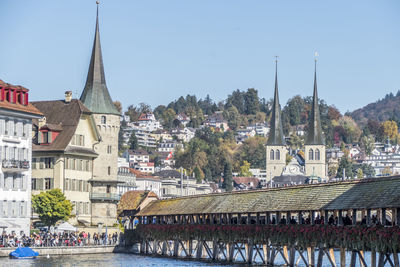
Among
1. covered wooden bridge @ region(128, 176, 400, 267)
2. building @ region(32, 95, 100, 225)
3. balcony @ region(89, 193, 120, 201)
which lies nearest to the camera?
covered wooden bridge @ region(128, 176, 400, 267)

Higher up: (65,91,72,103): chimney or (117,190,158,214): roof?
(65,91,72,103): chimney

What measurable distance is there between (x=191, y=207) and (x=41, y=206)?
21.3 meters

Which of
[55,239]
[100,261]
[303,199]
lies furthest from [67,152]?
[303,199]

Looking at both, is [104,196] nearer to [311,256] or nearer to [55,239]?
[55,239]

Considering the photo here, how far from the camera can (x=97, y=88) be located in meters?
118

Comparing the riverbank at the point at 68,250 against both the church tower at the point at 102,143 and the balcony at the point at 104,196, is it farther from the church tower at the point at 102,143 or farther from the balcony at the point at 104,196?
the church tower at the point at 102,143

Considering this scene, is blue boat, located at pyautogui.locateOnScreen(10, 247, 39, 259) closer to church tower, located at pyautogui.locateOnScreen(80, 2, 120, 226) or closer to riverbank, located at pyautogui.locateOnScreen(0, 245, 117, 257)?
riverbank, located at pyautogui.locateOnScreen(0, 245, 117, 257)

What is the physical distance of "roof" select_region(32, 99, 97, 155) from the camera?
350ft

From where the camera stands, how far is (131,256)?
91.1m

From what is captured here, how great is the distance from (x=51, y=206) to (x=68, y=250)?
1124 centimetres

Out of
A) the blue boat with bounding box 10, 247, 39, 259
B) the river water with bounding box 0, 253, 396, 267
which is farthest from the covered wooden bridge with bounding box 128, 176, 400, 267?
the blue boat with bounding box 10, 247, 39, 259

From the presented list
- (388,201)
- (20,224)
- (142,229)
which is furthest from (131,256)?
(388,201)

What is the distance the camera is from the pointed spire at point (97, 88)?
382 ft

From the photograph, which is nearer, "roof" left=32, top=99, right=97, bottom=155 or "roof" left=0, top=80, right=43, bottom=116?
"roof" left=0, top=80, right=43, bottom=116
